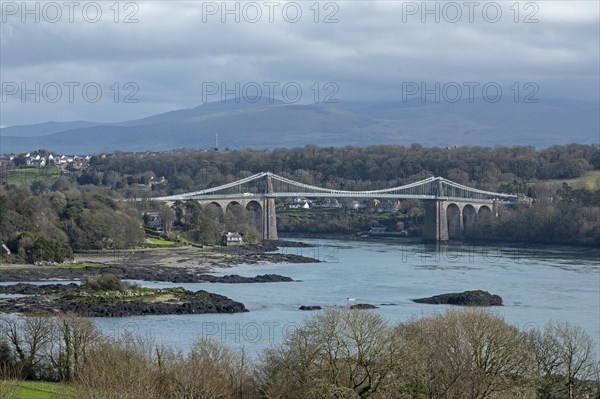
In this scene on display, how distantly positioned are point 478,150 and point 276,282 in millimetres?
46570

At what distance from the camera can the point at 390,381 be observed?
16219 mm

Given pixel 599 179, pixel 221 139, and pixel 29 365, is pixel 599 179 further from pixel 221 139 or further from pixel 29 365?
pixel 221 139

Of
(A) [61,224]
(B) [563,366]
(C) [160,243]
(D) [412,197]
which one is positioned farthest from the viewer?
(D) [412,197]

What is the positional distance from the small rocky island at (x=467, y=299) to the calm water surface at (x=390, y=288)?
42 cm

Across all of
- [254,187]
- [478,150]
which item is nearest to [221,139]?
[478,150]

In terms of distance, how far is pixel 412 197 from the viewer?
214 ft

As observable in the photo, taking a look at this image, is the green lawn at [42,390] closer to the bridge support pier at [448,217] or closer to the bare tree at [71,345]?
the bare tree at [71,345]

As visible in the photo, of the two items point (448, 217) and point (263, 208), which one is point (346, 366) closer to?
point (263, 208)

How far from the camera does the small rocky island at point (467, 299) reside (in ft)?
109

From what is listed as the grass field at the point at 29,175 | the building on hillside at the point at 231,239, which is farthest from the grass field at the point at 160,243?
the grass field at the point at 29,175

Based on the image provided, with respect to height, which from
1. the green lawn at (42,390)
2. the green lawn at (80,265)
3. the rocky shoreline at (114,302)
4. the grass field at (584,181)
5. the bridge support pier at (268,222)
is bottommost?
the green lawn at (42,390)

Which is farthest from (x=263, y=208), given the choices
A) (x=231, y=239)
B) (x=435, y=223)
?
(x=435, y=223)

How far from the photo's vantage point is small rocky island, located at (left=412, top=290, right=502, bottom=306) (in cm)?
3325

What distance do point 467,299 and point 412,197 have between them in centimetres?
3153
